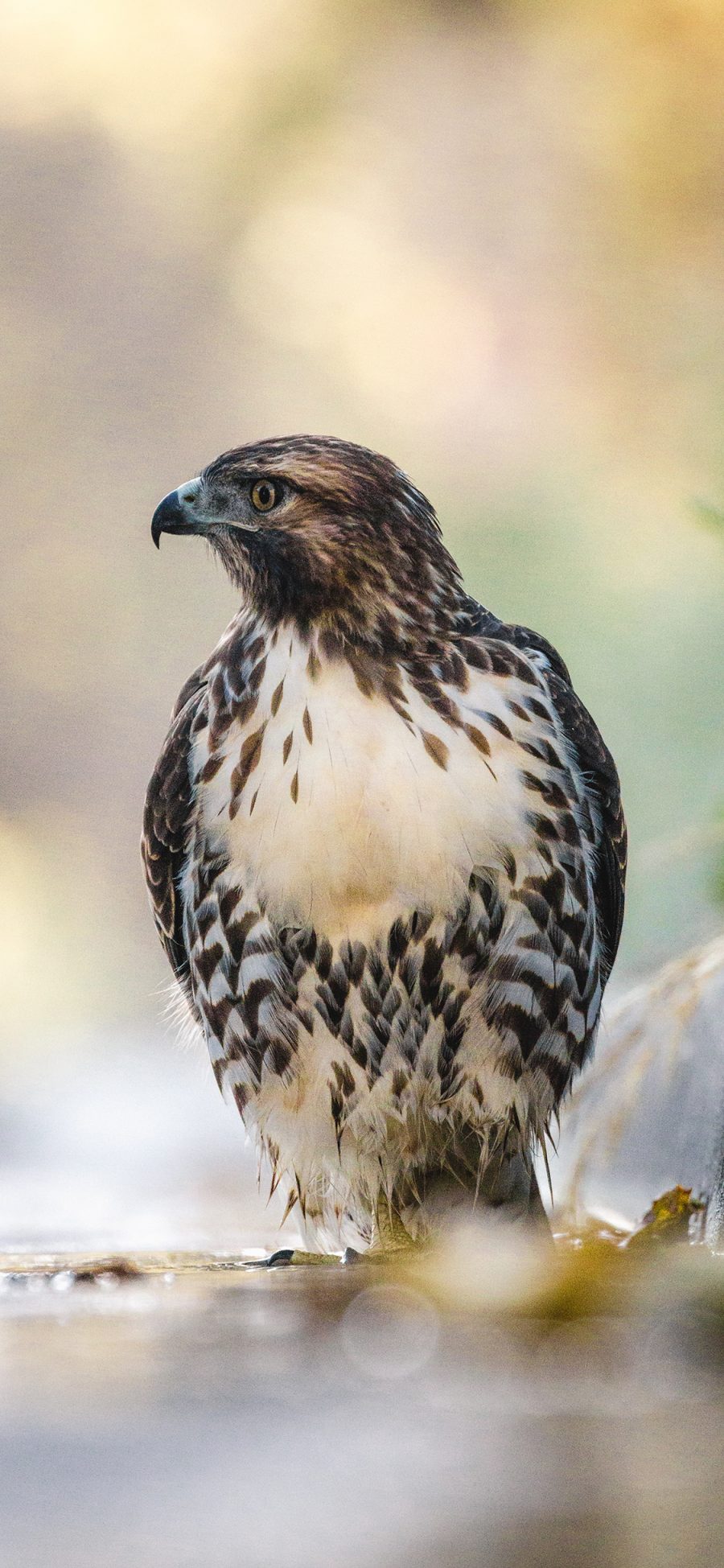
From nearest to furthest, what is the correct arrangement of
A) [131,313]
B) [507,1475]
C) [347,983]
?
[507,1475]
[347,983]
[131,313]

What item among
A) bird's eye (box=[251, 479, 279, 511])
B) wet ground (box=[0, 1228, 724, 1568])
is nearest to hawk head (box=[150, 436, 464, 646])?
bird's eye (box=[251, 479, 279, 511])

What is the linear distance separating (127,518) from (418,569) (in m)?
1.97

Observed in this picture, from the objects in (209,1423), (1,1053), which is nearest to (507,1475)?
(209,1423)

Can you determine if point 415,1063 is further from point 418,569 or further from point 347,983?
point 418,569

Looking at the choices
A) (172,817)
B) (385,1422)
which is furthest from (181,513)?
(385,1422)

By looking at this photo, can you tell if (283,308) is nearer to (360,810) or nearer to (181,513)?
(181,513)

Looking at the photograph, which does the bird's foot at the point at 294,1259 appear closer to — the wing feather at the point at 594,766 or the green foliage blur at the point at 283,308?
the wing feather at the point at 594,766

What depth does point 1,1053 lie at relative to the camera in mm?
3014

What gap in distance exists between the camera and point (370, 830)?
44.0 inches

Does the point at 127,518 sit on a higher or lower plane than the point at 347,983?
higher

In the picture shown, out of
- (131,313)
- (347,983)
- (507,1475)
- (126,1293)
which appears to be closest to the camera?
(507,1475)

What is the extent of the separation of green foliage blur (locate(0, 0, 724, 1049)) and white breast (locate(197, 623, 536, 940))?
173 centimetres

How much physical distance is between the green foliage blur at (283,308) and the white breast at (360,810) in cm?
173

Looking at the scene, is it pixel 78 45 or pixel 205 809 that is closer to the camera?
pixel 205 809
